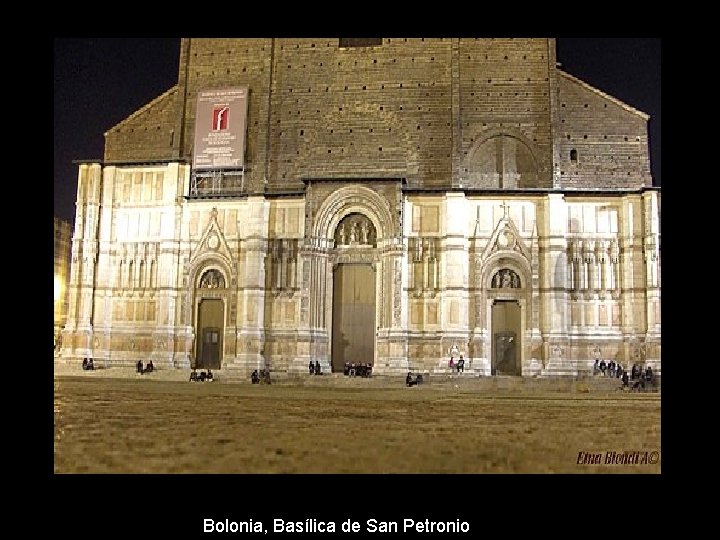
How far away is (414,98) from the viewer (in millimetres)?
31219

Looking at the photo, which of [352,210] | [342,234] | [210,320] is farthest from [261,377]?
[352,210]

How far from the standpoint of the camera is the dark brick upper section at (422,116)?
30.4 metres

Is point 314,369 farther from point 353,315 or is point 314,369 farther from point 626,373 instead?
point 626,373

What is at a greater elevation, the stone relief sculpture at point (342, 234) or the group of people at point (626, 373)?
the stone relief sculpture at point (342, 234)

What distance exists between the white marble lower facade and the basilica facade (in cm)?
7

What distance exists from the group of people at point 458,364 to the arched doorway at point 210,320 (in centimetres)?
991

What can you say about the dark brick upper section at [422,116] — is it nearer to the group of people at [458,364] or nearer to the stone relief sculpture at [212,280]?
the stone relief sculpture at [212,280]

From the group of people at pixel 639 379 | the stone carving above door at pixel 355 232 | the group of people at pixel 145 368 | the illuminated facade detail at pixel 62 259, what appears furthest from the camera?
the illuminated facade detail at pixel 62 259

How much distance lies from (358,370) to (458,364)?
384 centimetres

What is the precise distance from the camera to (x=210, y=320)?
3111cm

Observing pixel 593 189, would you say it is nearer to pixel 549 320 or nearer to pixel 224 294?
pixel 549 320

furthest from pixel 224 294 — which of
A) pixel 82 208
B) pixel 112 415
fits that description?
pixel 112 415

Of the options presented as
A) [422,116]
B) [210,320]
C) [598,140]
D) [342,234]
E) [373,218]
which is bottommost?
[210,320]

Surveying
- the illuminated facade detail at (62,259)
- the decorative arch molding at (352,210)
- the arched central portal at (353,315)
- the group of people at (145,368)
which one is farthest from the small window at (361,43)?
the illuminated facade detail at (62,259)
